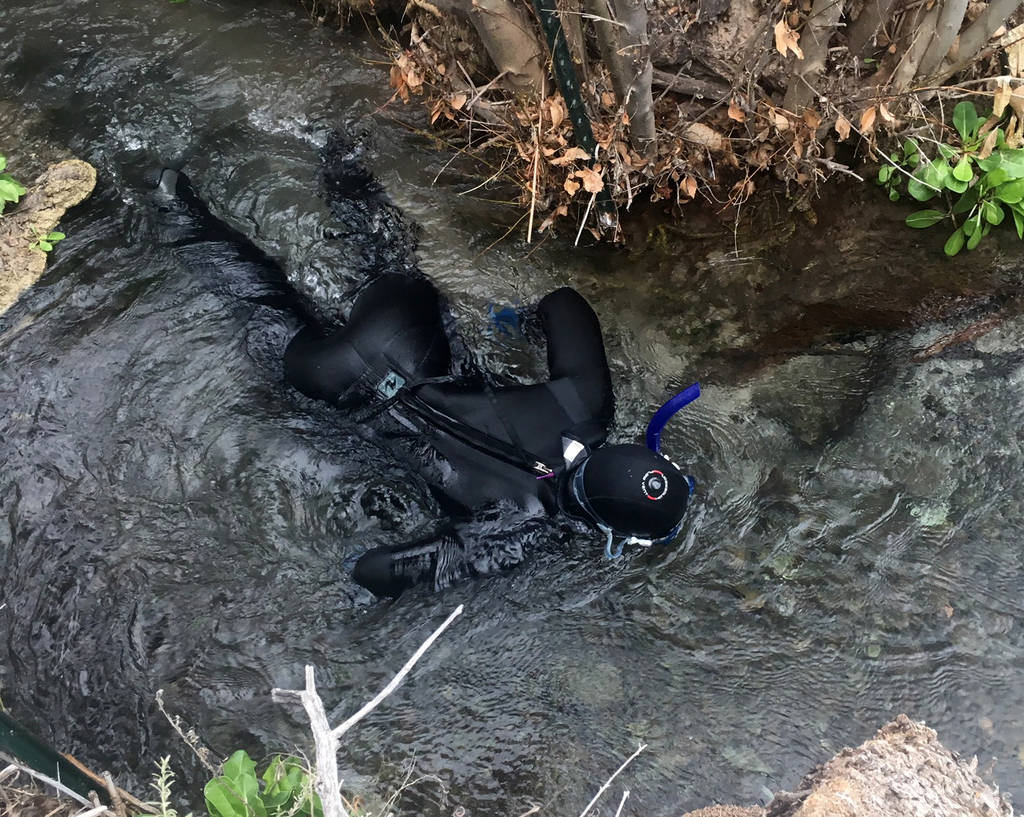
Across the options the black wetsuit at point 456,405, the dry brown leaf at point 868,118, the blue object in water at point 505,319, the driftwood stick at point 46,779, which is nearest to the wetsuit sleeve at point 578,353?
the black wetsuit at point 456,405

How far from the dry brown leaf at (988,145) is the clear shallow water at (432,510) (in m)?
0.52

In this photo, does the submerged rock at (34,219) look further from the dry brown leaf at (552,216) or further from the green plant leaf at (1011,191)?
the green plant leaf at (1011,191)

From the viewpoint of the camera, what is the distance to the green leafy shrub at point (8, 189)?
3.32 meters

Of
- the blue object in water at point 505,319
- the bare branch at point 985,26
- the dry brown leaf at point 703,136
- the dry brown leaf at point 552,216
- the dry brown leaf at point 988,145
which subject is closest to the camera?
the bare branch at point 985,26

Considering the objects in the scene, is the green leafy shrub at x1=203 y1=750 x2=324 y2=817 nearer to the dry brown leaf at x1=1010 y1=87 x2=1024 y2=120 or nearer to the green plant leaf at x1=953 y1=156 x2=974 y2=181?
the green plant leaf at x1=953 y1=156 x2=974 y2=181

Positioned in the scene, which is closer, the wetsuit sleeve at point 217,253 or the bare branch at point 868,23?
the bare branch at point 868,23

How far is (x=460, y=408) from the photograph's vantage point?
2758 millimetres

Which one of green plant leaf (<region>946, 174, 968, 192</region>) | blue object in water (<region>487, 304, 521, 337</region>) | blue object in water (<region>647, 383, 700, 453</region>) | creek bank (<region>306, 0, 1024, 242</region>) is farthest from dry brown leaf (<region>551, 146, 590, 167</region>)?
green plant leaf (<region>946, 174, 968, 192</region>)

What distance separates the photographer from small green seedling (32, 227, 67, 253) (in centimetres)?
333

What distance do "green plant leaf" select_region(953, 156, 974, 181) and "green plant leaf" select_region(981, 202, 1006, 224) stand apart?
15cm

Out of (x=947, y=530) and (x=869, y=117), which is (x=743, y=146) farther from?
(x=947, y=530)

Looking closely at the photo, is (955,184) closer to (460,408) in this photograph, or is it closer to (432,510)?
(460,408)

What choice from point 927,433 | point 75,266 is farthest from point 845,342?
point 75,266

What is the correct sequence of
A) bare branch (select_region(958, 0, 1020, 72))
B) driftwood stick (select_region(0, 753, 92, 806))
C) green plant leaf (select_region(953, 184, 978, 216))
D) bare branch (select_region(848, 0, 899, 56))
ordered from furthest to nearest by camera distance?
green plant leaf (select_region(953, 184, 978, 216)) < bare branch (select_region(848, 0, 899, 56)) < bare branch (select_region(958, 0, 1020, 72)) < driftwood stick (select_region(0, 753, 92, 806))
